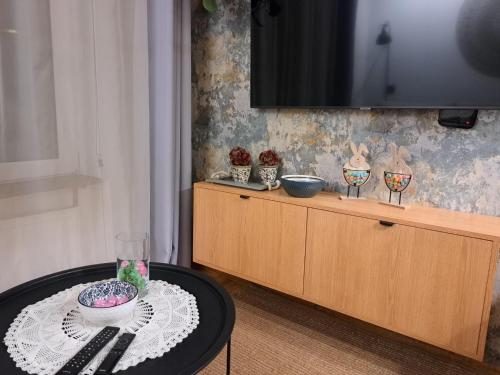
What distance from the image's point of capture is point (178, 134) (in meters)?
2.21

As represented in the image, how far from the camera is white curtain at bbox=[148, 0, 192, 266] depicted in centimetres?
201

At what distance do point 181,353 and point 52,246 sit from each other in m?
1.14

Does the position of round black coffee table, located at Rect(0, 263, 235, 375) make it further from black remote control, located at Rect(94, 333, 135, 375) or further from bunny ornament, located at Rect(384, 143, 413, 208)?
bunny ornament, located at Rect(384, 143, 413, 208)

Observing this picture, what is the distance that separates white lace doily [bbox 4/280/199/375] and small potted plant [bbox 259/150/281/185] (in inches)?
38.7

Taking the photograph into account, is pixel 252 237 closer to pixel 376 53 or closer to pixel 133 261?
pixel 133 261

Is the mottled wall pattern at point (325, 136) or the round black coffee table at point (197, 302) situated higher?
the mottled wall pattern at point (325, 136)

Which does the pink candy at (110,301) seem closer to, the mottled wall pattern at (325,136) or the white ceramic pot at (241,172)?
the white ceramic pot at (241,172)

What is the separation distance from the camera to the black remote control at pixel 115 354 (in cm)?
76

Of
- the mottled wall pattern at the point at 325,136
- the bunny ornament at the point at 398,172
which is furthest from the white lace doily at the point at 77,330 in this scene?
the mottled wall pattern at the point at 325,136

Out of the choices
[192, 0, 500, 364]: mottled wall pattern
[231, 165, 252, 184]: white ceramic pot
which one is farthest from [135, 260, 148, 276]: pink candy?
[192, 0, 500, 364]: mottled wall pattern

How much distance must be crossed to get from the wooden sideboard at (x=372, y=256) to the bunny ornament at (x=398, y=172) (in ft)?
0.33

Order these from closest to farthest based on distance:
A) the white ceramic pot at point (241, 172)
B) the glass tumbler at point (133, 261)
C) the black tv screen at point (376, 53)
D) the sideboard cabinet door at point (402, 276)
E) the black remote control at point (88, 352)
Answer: the black remote control at point (88, 352)
the glass tumbler at point (133, 261)
the sideboard cabinet door at point (402, 276)
the black tv screen at point (376, 53)
the white ceramic pot at point (241, 172)

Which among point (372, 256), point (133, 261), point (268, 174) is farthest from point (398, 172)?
point (133, 261)

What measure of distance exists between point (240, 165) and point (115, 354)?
53.5 inches
